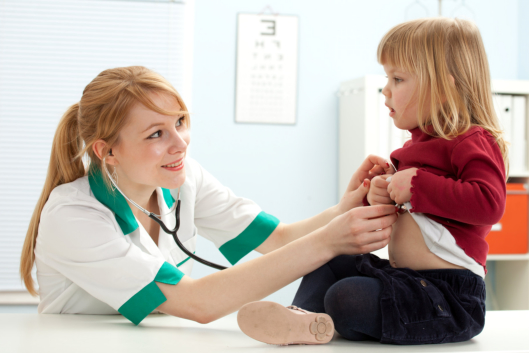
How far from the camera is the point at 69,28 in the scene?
268 cm

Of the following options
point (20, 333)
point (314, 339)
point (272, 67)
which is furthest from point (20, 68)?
point (314, 339)

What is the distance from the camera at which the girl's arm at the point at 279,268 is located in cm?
93

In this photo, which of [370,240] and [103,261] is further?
[103,261]

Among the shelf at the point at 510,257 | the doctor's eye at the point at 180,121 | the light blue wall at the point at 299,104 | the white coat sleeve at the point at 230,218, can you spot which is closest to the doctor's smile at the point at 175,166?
the doctor's eye at the point at 180,121

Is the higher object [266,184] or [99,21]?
A: [99,21]

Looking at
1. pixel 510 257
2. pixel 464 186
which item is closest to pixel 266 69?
pixel 510 257

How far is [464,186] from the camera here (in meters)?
0.88

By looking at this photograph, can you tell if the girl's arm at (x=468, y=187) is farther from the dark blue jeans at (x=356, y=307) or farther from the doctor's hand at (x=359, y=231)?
the dark blue jeans at (x=356, y=307)

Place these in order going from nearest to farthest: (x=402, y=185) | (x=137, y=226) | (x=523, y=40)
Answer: (x=402, y=185), (x=137, y=226), (x=523, y=40)

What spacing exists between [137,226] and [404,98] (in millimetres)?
689

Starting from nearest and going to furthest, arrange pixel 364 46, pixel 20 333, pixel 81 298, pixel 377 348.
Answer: pixel 377 348 < pixel 20 333 < pixel 81 298 < pixel 364 46

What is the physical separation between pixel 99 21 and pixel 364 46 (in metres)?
1.51

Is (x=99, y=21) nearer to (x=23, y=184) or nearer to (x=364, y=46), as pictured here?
(x=23, y=184)

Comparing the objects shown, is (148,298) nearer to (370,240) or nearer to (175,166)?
(175,166)
